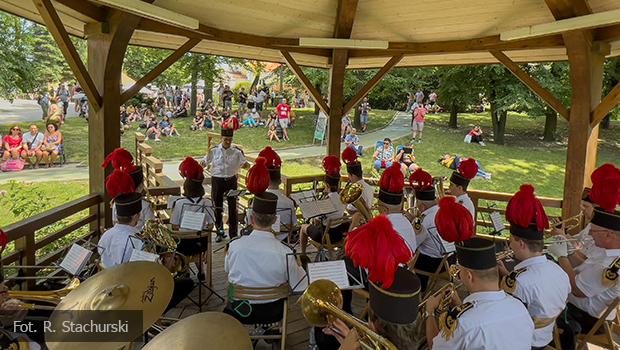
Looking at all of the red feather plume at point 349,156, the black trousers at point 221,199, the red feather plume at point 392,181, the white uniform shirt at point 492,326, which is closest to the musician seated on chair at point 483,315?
the white uniform shirt at point 492,326

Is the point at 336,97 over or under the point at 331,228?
over

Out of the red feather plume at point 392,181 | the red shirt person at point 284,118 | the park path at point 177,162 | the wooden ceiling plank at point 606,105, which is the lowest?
the park path at point 177,162

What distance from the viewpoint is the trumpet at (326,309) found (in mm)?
1839

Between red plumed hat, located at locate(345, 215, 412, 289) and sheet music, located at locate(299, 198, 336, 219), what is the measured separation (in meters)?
2.28

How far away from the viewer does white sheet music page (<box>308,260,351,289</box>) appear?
284cm

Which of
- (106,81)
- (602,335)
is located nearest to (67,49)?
(106,81)

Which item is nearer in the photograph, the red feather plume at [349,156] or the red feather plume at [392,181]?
the red feather plume at [392,181]

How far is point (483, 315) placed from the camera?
2.15 metres

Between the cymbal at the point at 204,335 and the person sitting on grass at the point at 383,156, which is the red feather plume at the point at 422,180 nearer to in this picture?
the cymbal at the point at 204,335

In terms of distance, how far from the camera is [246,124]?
20.6 meters

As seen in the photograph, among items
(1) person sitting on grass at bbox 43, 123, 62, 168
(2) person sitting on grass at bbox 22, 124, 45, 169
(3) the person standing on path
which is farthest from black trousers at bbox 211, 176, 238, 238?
(2) person sitting on grass at bbox 22, 124, 45, 169

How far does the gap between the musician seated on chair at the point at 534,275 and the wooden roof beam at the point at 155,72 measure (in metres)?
4.61

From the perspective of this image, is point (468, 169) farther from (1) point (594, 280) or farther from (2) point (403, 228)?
(1) point (594, 280)

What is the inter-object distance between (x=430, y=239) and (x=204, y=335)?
139 inches
